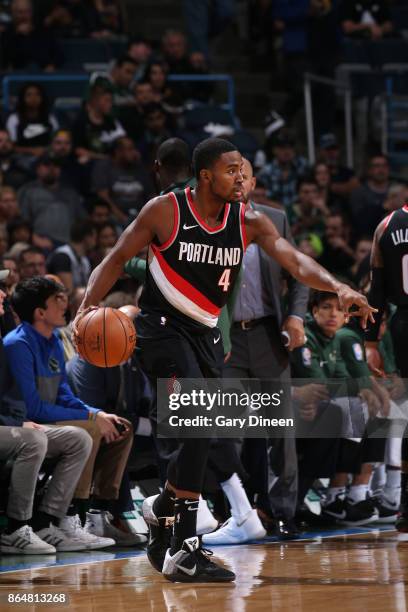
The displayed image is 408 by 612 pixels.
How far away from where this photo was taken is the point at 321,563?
241 inches

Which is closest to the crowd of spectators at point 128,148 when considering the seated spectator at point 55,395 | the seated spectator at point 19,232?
the seated spectator at point 19,232

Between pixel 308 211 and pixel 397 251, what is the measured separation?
5.33 m

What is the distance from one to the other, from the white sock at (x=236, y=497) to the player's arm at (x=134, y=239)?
166cm

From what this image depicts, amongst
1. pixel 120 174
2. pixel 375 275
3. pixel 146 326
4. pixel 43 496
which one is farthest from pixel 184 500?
pixel 120 174

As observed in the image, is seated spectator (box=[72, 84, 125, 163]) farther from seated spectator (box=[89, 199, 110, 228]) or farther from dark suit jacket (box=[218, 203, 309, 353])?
dark suit jacket (box=[218, 203, 309, 353])

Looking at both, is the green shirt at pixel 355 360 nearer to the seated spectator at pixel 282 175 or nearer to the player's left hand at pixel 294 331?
the player's left hand at pixel 294 331

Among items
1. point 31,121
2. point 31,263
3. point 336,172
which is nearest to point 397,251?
point 31,263

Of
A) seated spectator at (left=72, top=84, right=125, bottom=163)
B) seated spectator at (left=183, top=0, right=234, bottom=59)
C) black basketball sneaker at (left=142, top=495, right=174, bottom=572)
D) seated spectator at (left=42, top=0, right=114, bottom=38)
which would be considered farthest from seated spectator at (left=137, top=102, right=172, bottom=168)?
black basketball sneaker at (left=142, top=495, right=174, bottom=572)

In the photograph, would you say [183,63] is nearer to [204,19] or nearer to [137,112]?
[204,19]

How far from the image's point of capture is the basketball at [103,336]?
18.9 ft

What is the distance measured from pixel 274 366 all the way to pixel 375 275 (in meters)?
0.80

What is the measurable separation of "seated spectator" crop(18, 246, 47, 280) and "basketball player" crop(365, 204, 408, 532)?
2.89 m

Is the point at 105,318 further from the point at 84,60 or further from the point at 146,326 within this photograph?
the point at 84,60

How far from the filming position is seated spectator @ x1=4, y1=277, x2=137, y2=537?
6855mm
